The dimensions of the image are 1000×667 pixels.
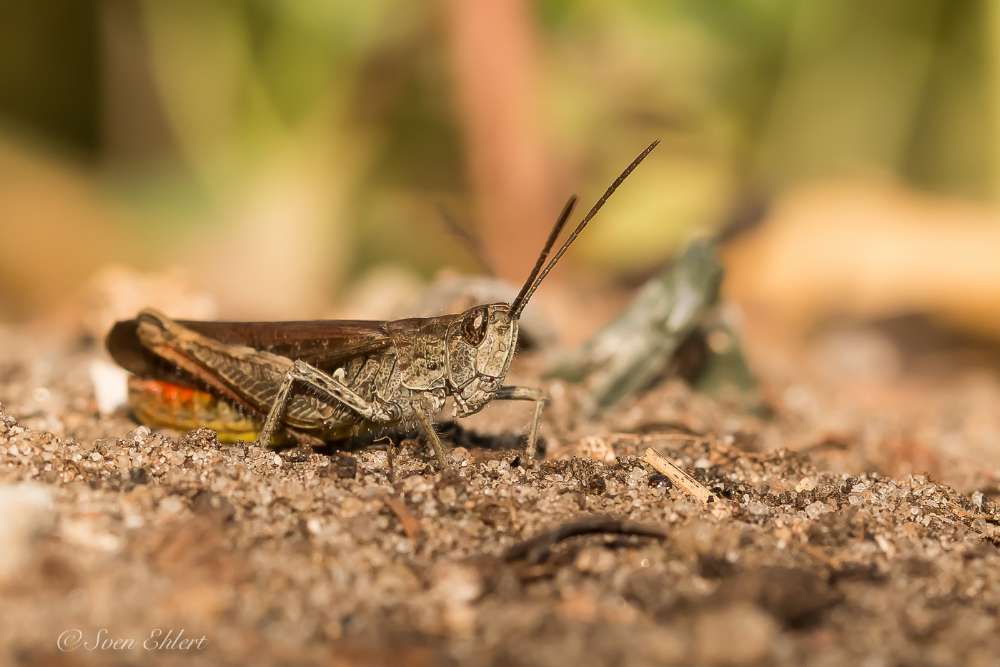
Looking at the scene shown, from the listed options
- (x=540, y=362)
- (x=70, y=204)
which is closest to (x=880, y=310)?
(x=540, y=362)

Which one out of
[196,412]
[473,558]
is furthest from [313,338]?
[473,558]

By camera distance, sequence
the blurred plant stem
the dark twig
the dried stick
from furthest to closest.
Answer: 1. the blurred plant stem
2. the dried stick
3. the dark twig

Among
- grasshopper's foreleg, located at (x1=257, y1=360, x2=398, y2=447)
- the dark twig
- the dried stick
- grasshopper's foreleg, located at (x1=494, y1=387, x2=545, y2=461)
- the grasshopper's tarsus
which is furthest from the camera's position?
grasshopper's foreleg, located at (x1=494, y1=387, x2=545, y2=461)

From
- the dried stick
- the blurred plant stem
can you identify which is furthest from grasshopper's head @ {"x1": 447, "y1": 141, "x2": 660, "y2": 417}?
the blurred plant stem

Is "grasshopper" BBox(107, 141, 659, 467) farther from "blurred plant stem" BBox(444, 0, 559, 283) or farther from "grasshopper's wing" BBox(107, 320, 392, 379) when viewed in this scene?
"blurred plant stem" BBox(444, 0, 559, 283)

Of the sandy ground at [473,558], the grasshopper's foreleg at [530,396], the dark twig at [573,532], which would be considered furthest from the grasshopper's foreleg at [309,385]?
the dark twig at [573,532]

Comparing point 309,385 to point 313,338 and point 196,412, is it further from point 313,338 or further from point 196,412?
point 196,412

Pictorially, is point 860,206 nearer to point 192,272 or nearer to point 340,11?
point 340,11
